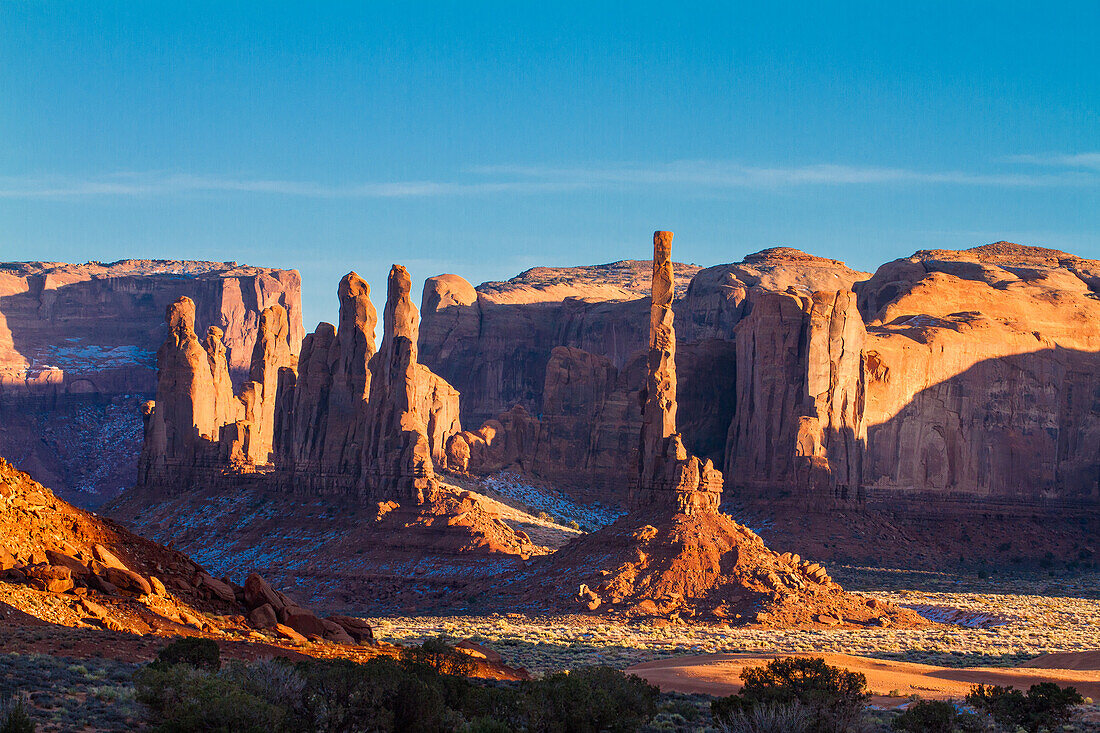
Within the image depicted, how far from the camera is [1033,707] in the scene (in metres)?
30.8

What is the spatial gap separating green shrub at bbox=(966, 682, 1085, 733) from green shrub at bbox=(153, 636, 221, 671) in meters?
15.1

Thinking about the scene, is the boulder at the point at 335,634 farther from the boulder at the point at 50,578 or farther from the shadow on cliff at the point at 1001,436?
the shadow on cliff at the point at 1001,436

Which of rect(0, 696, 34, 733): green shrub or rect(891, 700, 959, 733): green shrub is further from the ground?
rect(0, 696, 34, 733): green shrub

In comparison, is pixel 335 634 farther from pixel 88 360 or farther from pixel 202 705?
pixel 88 360

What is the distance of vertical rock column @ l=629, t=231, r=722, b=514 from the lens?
213 feet

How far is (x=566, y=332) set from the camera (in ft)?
531

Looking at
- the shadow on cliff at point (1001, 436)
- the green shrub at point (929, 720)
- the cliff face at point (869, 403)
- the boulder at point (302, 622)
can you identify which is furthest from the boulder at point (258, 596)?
the shadow on cliff at point (1001, 436)

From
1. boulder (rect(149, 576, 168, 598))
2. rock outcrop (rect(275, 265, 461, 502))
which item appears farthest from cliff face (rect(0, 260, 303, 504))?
boulder (rect(149, 576, 168, 598))

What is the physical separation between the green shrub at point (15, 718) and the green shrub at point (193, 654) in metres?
5.20

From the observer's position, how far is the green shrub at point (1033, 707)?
30172 mm

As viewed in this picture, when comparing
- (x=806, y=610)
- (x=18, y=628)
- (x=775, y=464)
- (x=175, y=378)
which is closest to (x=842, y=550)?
(x=775, y=464)

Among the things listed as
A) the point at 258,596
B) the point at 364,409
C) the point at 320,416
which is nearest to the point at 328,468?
the point at 364,409

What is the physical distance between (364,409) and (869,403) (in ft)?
109

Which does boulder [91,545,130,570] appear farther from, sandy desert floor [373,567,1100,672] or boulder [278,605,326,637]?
sandy desert floor [373,567,1100,672]
